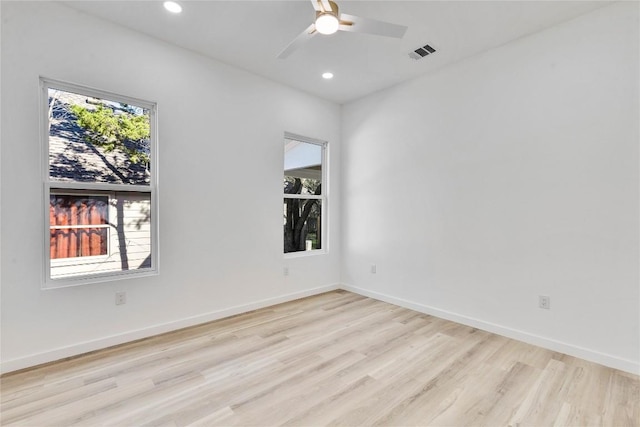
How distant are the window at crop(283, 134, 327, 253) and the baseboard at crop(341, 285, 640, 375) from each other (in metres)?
1.38

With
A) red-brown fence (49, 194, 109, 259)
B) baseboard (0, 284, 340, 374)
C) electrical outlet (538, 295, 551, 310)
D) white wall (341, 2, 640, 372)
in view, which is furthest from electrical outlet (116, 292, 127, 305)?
electrical outlet (538, 295, 551, 310)

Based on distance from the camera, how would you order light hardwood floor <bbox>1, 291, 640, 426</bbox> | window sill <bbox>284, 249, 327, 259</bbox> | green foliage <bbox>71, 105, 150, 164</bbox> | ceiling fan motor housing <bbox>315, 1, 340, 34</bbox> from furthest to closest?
window sill <bbox>284, 249, 327, 259</bbox> → green foliage <bbox>71, 105, 150, 164</bbox> → ceiling fan motor housing <bbox>315, 1, 340, 34</bbox> → light hardwood floor <bbox>1, 291, 640, 426</bbox>

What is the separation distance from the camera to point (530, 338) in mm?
2781

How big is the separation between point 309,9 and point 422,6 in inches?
36.5

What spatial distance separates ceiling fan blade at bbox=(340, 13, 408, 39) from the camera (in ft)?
6.39

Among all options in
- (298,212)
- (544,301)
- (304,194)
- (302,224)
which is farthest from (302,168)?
(544,301)

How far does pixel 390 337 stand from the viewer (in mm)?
2900

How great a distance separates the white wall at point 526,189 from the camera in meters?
2.37

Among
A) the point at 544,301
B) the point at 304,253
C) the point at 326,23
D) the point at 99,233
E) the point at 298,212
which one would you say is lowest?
the point at 544,301

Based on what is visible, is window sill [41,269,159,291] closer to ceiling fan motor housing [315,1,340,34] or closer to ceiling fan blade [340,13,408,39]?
ceiling fan motor housing [315,1,340,34]

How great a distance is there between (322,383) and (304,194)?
2703 mm

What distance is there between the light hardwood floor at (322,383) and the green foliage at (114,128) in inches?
72.1

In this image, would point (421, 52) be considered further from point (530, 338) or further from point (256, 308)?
point (256, 308)

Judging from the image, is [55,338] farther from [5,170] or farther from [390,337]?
[390,337]
